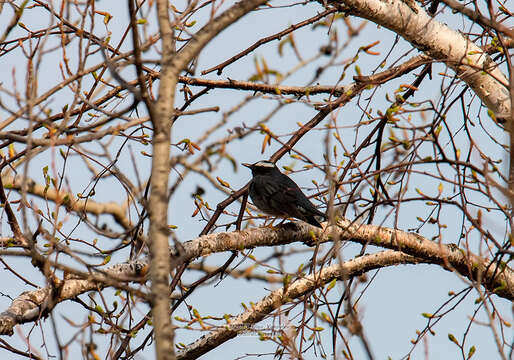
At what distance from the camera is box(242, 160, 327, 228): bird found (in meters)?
6.54

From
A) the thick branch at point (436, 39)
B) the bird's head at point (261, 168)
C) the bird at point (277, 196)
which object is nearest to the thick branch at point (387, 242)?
the bird at point (277, 196)

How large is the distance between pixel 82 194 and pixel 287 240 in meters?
1.83

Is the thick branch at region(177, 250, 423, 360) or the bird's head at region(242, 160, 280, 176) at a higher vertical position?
→ the bird's head at region(242, 160, 280, 176)

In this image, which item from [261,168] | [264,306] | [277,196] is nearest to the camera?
[264,306]

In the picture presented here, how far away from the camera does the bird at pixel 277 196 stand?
21.5ft

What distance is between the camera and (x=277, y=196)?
23.9 feet

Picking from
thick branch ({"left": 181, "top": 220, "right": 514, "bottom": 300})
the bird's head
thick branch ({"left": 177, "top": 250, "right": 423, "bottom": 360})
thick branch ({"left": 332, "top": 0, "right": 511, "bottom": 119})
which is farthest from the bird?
thick branch ({"left": 332, "top": 0, "right": 511, "bottom": 119})

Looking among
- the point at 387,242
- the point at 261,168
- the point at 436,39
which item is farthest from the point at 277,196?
the point at 436,39

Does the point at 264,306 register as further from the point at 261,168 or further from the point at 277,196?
the point at 261,168

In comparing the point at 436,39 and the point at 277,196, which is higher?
the point at 277,196

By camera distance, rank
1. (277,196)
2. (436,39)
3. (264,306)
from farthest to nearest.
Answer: (277,196) → (436,39) → (264,306)

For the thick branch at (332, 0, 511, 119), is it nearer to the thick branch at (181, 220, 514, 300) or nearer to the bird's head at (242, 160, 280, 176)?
the thick branch at (181, 220, 514, 300)

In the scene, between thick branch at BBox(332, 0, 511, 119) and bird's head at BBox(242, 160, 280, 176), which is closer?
thick branch at BBox(332, 0, 511, 119)

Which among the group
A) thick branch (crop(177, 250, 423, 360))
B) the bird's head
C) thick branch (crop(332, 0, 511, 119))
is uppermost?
the bird's head
